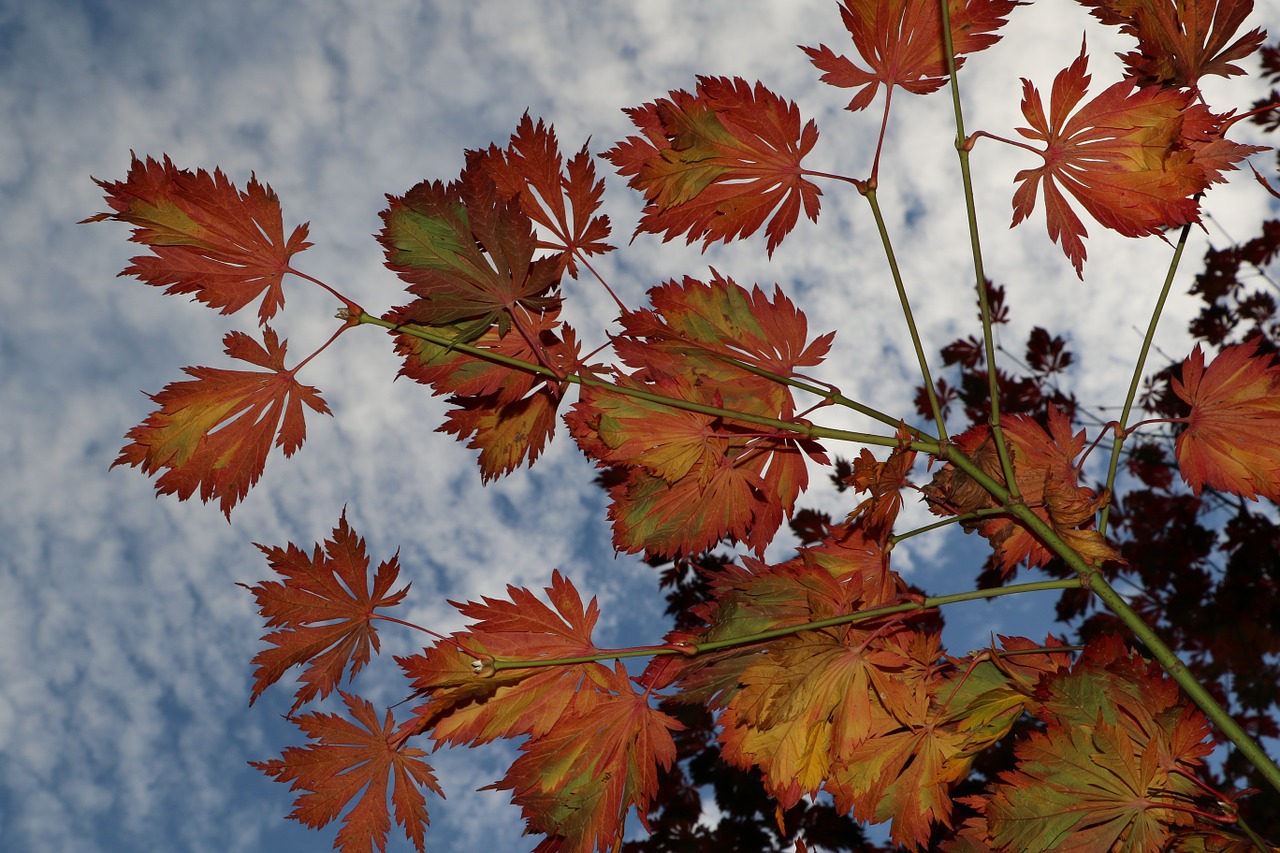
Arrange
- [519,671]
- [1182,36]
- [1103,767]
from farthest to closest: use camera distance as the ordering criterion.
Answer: [1182,36] < [519,671] < [1103,767]

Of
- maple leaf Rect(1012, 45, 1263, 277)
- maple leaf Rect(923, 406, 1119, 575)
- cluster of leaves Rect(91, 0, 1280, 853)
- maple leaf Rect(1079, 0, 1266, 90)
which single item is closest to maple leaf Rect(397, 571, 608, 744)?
cluster of leaves Rect(91, 0, 1280, 853)

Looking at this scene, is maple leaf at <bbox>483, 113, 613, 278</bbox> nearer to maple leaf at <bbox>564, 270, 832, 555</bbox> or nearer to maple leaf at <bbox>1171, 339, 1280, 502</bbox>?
maple leaf at <bbox>564, 270, 832, 555</bbox>

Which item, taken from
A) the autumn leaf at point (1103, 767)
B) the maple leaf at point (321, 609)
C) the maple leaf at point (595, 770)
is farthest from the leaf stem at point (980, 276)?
the maple leaf at point (321, 609)

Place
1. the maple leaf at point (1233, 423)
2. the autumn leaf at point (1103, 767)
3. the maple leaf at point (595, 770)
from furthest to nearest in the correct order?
the maple leaf at point (1233, 423)
the maple leaf at point (595, 770)
the autumn leaf at point (1103, 767)

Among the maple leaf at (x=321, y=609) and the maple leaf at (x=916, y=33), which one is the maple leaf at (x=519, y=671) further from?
the maple leaf at (x=916, y=33)

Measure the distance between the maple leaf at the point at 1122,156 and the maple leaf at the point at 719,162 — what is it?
0.45 m

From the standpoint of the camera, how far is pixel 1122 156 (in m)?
1.67

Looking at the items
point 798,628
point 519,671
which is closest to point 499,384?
point 519,671

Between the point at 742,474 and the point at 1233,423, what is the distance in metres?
0.95

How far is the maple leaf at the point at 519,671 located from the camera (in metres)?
1.53

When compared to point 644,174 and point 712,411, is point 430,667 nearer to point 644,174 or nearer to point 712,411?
point 712,411

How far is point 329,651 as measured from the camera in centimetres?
179

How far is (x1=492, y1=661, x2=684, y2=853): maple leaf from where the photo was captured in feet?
5.11

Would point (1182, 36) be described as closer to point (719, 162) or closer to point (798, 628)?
point (719, 162)
